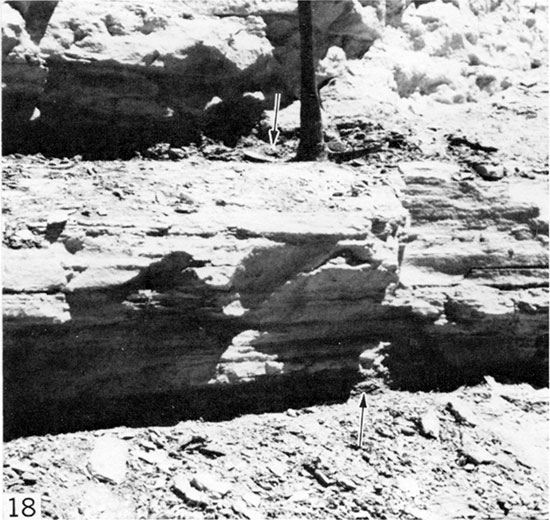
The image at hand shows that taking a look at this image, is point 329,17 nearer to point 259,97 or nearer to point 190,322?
point 259,97

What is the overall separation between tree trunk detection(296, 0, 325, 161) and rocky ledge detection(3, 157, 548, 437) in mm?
660

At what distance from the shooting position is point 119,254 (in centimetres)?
730

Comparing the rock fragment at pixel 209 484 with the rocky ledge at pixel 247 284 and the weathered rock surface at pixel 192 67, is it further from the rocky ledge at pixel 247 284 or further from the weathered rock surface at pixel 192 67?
the weathered rock surface at pixel 192 67

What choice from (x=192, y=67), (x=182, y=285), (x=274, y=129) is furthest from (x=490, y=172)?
A: (x=182, y=285)

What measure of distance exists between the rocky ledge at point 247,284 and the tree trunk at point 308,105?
2.16 feet

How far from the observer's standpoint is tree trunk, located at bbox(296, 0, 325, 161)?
9531 millimetres

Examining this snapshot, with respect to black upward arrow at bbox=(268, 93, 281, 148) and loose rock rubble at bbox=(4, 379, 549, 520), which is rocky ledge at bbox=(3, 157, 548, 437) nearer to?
loose rock rubble at bbox=(4, 379, 549, 520)

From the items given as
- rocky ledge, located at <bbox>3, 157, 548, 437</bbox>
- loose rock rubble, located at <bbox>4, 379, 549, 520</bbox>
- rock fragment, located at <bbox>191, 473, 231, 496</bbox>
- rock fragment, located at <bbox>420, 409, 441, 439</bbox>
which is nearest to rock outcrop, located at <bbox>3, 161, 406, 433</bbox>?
rocky ledge, located at <bbox>3, 157, 548, 437</bbox>

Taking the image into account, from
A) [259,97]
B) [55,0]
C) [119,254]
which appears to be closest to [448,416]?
[119,254]

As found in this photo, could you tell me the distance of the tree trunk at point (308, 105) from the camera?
A: 9531mm

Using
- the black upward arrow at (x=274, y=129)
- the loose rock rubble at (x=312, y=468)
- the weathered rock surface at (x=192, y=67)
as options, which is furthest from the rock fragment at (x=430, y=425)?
the weathered rock surface at (x=192, y=67)

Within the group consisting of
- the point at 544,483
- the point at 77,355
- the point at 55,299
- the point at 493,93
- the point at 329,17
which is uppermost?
the point at 329,17

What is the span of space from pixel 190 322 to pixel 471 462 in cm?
294

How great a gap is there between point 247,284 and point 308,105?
2803 mm
